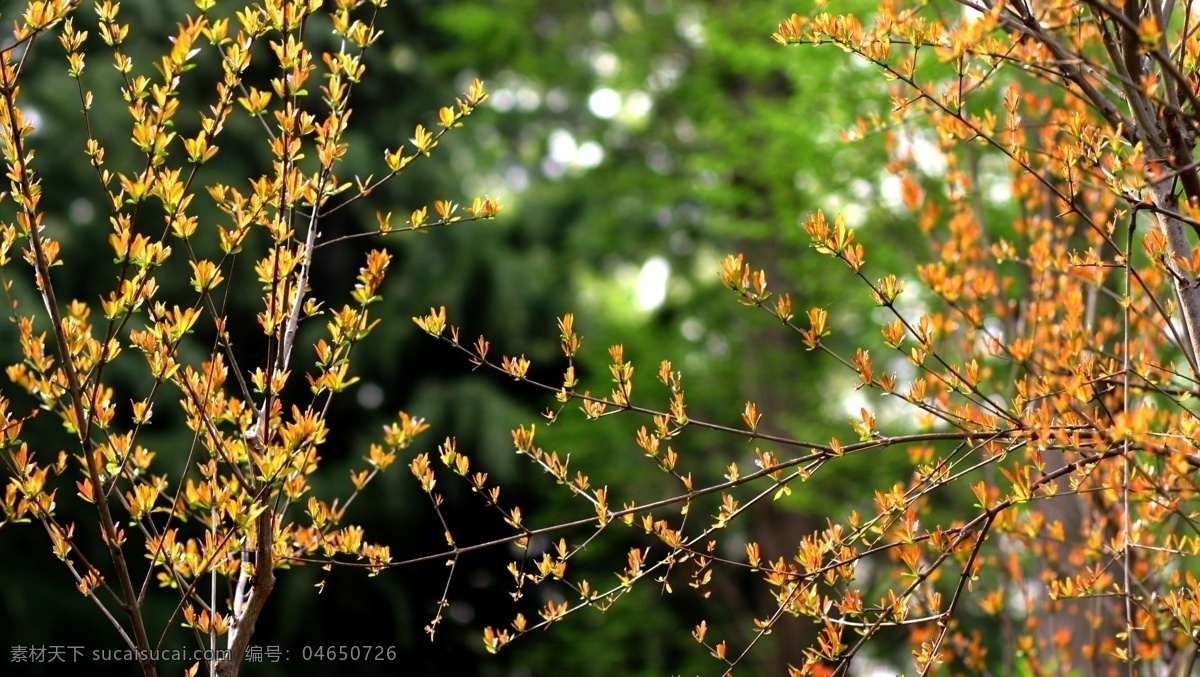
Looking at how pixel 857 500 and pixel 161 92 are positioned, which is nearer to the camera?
pixel 161 92

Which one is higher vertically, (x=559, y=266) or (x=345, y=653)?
(x=559, y=266)

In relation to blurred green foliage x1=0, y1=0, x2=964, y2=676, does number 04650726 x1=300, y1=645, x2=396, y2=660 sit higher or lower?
lower

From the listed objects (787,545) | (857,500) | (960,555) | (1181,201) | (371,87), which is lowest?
(787,545)

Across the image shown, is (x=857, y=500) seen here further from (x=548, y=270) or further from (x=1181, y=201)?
(x=1181, y=201)

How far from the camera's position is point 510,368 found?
2508mm

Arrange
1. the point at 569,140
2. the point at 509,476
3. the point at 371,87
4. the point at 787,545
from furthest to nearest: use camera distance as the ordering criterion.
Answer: the point at 569,140 → the point at 371,87 → the point at 787,545 → the point at 509,476

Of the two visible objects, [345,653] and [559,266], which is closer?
[345,653]

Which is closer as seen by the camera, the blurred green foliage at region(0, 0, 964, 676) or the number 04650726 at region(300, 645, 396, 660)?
the number 04650726 at region(300, 645, 396, 660)

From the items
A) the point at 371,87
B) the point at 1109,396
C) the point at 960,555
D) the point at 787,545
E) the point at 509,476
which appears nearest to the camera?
the point at 960,555

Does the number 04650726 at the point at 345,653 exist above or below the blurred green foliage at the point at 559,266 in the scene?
below

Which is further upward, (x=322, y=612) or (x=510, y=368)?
(x=510, y=368)

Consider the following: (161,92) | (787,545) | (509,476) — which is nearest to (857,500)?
(787,545)

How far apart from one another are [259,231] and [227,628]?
6788 mm

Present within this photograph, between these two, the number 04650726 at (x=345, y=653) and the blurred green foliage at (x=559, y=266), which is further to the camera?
the blurred green foliage at (x=559, y=266)
